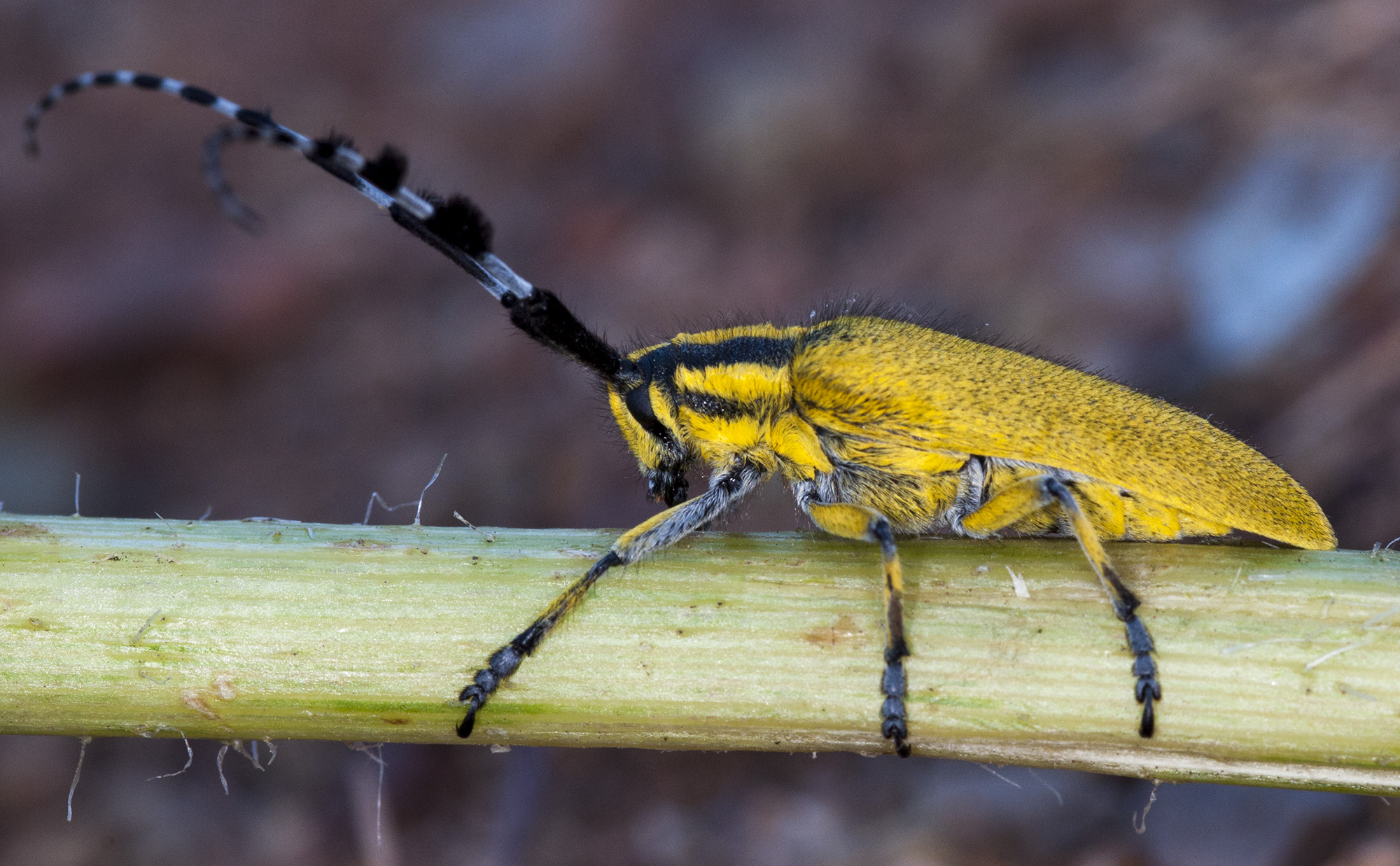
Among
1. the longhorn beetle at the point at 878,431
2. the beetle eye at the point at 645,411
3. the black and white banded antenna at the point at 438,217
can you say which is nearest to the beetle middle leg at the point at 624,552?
the longhorn beetle at the point at 878,431

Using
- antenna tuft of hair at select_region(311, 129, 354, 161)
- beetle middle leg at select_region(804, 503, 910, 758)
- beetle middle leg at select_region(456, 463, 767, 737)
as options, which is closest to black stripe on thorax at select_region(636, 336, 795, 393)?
beetle middle leg at select_region(456, 463, 767, 737)

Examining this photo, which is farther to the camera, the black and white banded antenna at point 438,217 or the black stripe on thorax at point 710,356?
the black stripe on thorax at point 710,356

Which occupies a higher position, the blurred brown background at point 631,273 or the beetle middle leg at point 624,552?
the blurred brown background at point 631,273

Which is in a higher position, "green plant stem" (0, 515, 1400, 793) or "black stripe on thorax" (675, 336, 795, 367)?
"black stripe on thorax" (675, 336, 795, 367)

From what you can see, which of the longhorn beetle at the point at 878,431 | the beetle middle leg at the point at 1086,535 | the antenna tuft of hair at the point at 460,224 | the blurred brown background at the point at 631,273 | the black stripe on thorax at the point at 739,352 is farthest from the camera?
the blurred brown background at the point at 631,273

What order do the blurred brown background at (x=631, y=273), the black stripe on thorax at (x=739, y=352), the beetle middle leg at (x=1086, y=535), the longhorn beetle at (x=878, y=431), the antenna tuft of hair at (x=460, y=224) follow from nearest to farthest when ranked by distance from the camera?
the beetle middle leg at (x=1086, y=535) < the longhorn beetle at (x=878, y=431) < the antenna tuft of hair at (x=460, y=224) < the black stripe on thorax at (x=739, y=352) < the blurred brown background at (x=631, y=273)

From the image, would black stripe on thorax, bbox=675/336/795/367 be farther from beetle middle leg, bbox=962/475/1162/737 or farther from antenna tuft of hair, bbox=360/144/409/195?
antenna tuft of hair, bbox=360/144/409/195

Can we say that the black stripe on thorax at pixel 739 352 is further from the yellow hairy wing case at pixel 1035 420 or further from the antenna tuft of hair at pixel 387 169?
the antenna tuft of hair at pixel 387 169

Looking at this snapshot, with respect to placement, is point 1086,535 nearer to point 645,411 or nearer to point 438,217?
point 645,411
